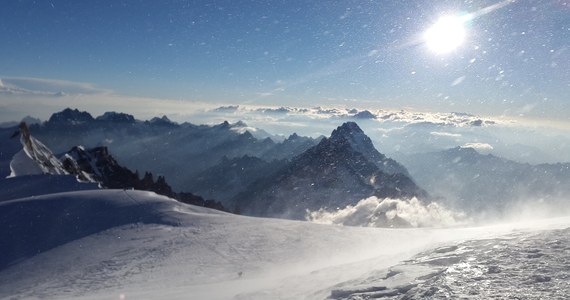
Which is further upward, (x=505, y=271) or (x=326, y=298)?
(x=505, y=271)

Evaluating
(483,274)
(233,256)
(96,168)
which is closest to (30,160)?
(96,168)

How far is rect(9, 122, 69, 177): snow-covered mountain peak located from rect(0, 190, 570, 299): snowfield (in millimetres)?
34172

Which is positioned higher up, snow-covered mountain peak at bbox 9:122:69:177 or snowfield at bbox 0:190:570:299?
snow-covered mountain peak at bbox 9:122:69:177

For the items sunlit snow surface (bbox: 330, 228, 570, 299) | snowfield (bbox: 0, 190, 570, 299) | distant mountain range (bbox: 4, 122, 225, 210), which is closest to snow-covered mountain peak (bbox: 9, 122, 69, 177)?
distant mountain range (bbox: 4, 122, 225, 210)

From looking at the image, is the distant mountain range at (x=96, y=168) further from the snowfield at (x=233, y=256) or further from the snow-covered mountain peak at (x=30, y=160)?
the snowfield at (x=233, y=256)

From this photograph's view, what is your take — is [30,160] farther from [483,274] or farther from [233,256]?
[483,274]

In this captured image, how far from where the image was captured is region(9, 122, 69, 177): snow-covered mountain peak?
171 feet

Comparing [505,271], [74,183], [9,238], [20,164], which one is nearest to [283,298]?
[505,271]

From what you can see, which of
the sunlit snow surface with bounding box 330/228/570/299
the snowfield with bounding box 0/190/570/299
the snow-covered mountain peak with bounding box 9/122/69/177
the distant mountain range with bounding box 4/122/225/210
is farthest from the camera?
the distant mountain range with bounding box 4/122/225/210

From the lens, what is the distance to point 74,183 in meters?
37.9

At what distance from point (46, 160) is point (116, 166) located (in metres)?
42.1

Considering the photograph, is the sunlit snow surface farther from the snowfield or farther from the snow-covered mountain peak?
the snow-covered mountain peak

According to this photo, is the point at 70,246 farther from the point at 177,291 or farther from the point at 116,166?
the point at 116,166

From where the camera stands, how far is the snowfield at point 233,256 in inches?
399
